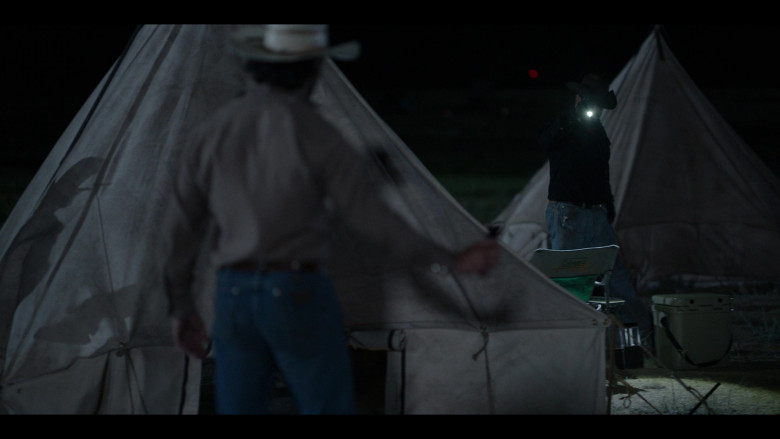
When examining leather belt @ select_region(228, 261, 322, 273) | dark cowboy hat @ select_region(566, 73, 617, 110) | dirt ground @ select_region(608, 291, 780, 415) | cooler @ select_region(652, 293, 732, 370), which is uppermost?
dark cowboy hat @ select_region(566, 73, 617, 110)

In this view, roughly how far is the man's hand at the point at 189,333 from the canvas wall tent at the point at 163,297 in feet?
4.51

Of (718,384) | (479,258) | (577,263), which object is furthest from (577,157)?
(479,258)

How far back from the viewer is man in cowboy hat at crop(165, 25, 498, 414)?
104 inches

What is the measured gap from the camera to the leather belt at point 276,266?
8.68ft

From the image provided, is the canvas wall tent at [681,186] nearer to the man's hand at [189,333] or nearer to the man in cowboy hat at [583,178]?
the man in cowboy hat at [583,178]

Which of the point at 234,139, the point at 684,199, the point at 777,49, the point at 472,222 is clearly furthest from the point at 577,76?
the point at 777,49

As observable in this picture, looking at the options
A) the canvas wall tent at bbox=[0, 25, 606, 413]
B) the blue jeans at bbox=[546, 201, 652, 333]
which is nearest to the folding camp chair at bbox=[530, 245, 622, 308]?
the blue jeans at bbox=[546, 201, 652, 333]

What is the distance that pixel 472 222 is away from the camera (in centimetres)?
452

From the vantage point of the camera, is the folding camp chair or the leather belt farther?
the folding camp chair

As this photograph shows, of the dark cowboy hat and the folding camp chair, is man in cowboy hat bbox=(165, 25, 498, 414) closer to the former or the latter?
the folding camp chair

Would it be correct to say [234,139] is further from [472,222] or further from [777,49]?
[777,49]

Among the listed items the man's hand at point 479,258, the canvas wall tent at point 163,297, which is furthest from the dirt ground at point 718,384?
the man's hand at point 479,258

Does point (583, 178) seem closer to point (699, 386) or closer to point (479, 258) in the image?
point (699, 386)

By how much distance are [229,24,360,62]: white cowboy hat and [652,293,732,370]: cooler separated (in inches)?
153
